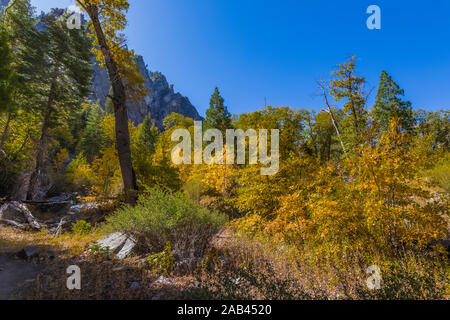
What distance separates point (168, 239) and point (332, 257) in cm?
336

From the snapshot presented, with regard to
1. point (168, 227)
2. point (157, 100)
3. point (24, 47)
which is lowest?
point (168, 227)

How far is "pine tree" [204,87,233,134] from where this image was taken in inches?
984

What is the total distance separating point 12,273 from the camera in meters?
3.28

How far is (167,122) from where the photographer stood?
74.6 ft

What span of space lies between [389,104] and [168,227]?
85.4 feet

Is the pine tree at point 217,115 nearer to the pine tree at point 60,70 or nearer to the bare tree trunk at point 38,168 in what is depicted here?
the pine tree at point 60,70

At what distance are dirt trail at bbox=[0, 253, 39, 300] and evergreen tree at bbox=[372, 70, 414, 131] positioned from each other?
2641 cm

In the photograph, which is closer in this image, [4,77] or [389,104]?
[4,77]

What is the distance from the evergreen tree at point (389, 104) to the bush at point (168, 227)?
23631mm

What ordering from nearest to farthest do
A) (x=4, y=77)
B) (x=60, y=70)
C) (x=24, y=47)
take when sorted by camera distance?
(x=4, y=77), (x=24, y=47), (x=60, y=70)

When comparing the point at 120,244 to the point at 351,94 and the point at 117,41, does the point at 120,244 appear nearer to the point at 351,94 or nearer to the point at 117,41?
the point at 117,41

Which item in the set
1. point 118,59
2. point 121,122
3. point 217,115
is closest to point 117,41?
point 118,59
